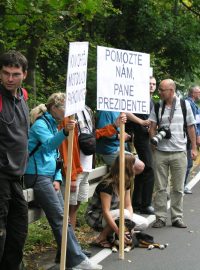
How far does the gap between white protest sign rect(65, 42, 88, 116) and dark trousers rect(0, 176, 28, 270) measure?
95 centimetres

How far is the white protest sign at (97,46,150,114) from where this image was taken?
6.82 meters

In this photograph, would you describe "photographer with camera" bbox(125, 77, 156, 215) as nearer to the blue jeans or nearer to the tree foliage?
the blue jeans

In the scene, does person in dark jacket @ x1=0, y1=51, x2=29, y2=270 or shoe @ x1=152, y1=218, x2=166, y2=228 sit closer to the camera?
person in dark jacket @ x1=0, y1=51, x2=29, y2=270

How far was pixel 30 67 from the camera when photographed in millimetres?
12484

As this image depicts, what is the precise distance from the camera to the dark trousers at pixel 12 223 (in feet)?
16.1

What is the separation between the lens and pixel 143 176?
9328 millimetres

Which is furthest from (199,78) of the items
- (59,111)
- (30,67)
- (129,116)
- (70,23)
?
(59,111)

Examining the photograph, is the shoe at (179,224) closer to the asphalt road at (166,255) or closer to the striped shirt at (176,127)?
the asphalt road at (166,255)

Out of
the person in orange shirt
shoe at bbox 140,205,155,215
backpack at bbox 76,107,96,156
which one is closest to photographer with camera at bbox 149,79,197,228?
shoe at bbox 140,205,155,215

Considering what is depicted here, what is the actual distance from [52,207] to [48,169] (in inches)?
14.8

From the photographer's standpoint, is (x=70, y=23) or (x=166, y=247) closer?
(x=166, y=247)

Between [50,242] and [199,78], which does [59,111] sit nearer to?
[50,242]

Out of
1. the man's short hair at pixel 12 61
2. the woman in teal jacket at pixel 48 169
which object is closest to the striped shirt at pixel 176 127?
the woman in teal jacket at pixel 48 169

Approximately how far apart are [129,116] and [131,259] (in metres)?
2.77
